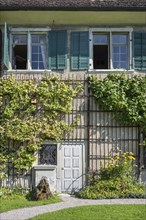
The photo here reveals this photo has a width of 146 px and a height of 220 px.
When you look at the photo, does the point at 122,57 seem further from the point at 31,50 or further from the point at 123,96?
the point at 31,50

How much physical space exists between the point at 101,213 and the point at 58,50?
6.27 metres

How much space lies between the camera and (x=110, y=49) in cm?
1333

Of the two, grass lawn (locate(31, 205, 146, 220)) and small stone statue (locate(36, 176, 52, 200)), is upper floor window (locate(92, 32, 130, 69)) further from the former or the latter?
grass lawn (locate(31, 205, 146, 220))

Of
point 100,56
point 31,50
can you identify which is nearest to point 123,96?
point 100,56

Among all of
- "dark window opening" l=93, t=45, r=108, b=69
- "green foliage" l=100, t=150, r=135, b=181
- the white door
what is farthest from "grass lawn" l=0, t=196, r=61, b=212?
"dark window opening" l=93, t=45, r=108, b=69

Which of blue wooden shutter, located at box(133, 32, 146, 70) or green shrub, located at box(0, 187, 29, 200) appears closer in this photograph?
green shrub, located at box(0, 187, 29, 200)

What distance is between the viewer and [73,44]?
13.2 metres

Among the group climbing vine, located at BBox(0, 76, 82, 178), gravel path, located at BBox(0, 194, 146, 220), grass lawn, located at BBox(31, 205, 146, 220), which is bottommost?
gravel path, located at BBox(0, 194, 146, 220)

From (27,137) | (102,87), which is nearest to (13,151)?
(27,137)

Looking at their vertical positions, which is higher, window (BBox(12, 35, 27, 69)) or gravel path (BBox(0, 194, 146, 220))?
window (BBox(12, 35, 27, 69))

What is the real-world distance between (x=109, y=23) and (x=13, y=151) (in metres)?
5.89

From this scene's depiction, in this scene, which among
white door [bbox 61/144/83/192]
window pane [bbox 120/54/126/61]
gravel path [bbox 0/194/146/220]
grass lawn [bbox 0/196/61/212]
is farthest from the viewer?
window pane [bbox 120/54/126/61]

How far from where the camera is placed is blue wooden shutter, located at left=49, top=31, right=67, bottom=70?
42.9ft

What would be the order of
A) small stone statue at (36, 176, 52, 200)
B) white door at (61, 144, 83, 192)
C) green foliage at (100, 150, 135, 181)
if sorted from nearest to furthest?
small stone statue at (36, 176, 52, 200), green foliage at (100, 150, 135, 181), white door at (61, 144, 83, 192)
